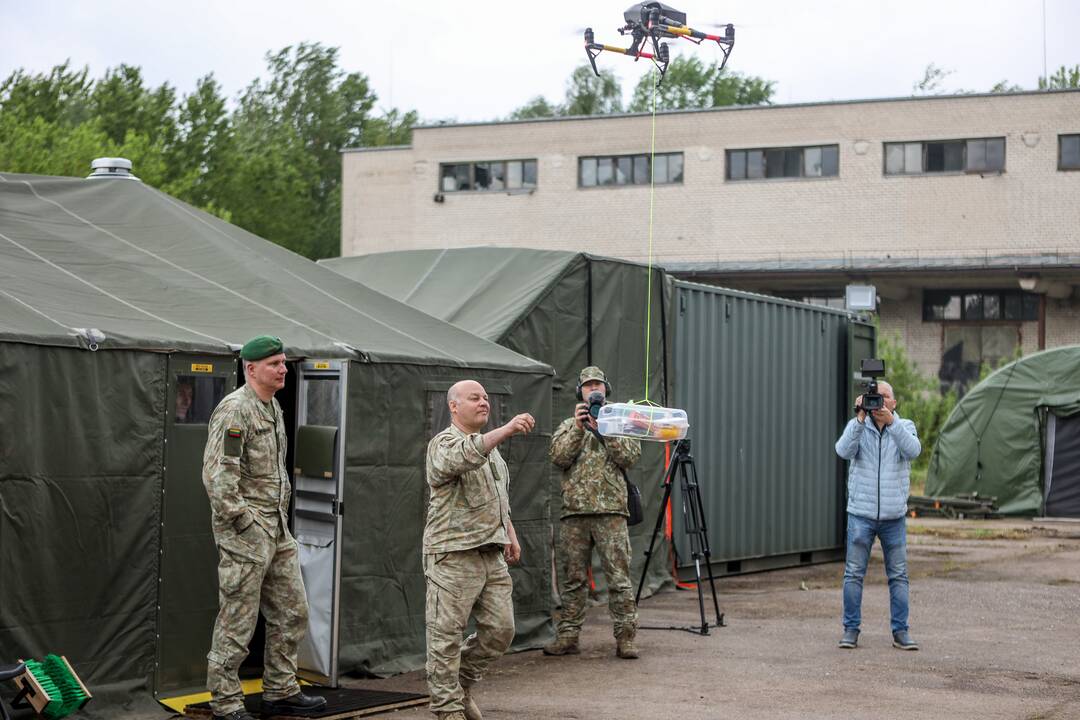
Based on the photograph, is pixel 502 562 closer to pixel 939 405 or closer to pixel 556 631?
pixel 556 631

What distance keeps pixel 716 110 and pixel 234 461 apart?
34944 millimetres

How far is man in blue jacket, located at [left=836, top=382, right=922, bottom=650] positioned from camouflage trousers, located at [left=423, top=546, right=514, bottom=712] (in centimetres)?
385

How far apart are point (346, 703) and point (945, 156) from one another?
33130mm

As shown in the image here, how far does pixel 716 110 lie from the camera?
40.7 metres

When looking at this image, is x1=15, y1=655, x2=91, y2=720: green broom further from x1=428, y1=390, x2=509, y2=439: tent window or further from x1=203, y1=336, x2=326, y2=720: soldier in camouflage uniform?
x1=428, y1=390, x2=509, y2=439: tent window

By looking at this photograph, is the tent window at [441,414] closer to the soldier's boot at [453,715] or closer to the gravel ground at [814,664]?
the gravel ground at [814,664]

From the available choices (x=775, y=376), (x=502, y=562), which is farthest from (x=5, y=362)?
(x=775, y=376)

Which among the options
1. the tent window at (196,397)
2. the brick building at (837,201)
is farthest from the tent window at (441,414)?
the brick building at (837,201)

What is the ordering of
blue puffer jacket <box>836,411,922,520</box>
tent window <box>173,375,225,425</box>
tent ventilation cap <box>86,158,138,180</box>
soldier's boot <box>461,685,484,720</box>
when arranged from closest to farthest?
soldier's boot <box>461,685,484,720</box> → tent window <box>173,375,225,425</box> → blue puffer jacket <box>836,411,922,520</box> → tent ventilation cap <box>86,158,138,180</box>

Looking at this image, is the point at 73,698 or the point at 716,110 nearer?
the point at 73,698

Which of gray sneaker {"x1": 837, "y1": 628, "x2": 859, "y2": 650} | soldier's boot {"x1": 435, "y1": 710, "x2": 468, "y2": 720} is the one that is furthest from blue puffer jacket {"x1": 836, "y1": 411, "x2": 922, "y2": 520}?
soldier's boot {"x1": 435, "y1": 710, "x2": 468, "y2": 720}

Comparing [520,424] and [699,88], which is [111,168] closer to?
[520,424]

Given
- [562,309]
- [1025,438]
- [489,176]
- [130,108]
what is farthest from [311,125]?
[562,309]

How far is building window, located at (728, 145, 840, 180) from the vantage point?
39.3 meters
